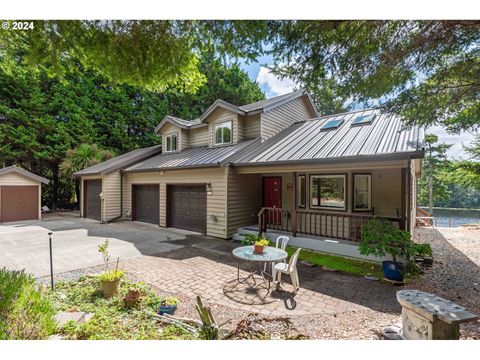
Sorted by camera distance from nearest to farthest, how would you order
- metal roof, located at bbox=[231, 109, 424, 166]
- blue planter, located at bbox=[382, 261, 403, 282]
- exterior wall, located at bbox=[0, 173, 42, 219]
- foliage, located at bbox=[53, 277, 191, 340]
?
foliage, located at bbox=[53, 277, 191, 340] → blue planter, located at bbox=[382, 261, 403, 282] → metal roof, located at bbox=[231, 109, 424, 166] → exterior wall, located at bbox=[0, 173, 42, 219]

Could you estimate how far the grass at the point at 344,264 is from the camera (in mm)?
5616

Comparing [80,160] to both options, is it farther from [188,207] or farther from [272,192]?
[272,192]

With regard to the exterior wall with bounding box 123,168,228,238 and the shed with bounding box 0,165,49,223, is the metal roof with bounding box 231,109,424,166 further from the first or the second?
the shed with bounding box 0,165,49,223

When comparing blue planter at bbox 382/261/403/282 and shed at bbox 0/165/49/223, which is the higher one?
shed at bbox 0/165/49/223

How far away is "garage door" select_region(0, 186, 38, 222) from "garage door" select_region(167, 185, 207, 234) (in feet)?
32.5

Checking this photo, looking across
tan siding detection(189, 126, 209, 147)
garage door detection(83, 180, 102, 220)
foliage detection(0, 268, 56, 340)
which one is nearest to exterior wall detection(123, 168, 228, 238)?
tan siding detection(189, 126, 209, 147)

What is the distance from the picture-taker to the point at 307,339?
296 centimetres

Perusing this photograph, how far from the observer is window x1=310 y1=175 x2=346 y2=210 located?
26.9 feet

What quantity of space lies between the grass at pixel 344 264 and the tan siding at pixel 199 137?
7450 mm

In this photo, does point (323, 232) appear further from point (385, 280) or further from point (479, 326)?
point (479, 326)

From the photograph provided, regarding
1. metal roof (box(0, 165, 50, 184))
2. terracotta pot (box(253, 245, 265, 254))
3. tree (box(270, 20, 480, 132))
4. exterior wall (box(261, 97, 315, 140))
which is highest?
exterior wall (box(261, 97, 315, 140))

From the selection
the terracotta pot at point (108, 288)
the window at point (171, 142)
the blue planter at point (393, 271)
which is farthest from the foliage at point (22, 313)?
the window at point (171, 142)

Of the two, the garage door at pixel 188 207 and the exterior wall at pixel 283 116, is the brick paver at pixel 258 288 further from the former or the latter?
A: the exterior wall at pixel 283 116
